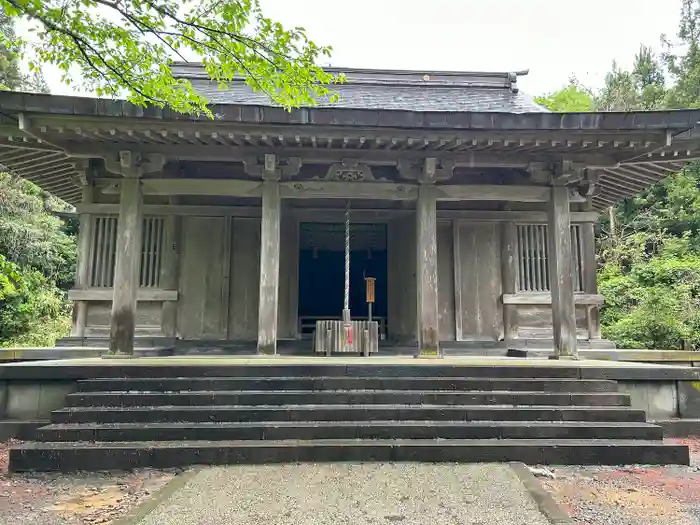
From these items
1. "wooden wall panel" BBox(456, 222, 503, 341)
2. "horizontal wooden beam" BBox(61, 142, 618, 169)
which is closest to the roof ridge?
"wooden wall panel" BBox(456, 222, 503, 341)

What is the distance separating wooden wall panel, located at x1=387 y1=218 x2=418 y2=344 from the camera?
832 centimetres

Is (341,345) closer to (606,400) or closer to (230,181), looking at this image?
(230,181)

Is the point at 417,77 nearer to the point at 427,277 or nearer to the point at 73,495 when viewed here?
the point at 427,277

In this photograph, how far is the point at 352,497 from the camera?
11.0ft

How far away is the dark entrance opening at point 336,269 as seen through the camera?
34.9 feet

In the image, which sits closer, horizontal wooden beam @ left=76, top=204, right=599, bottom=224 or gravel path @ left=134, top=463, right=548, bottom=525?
gravel path @ left=134, top=463, right=548, bottom=525

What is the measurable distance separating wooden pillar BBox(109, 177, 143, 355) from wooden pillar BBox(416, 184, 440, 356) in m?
4.01

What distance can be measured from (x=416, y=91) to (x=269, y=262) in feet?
20.9

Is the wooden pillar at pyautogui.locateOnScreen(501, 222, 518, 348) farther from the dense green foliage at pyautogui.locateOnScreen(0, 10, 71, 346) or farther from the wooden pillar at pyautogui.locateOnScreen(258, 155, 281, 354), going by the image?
the dense green foliage at pyautogui.locateOnScreen(0, 10, 71, 346)

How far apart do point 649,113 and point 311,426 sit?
567 centimetres

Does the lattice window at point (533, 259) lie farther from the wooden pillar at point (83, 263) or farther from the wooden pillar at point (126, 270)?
the wooden pillar at point (83, 263)

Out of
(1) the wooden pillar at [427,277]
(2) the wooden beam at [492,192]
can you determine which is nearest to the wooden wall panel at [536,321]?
(2) the wooden beam at [492,192]

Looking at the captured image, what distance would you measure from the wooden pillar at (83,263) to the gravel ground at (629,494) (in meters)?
7.46

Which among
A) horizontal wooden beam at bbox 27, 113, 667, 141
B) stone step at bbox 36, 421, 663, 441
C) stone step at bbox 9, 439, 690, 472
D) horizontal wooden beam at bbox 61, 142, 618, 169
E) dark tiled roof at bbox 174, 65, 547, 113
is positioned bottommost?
stone step at bbox 9, 439, 690, 472
